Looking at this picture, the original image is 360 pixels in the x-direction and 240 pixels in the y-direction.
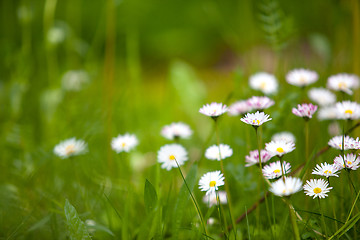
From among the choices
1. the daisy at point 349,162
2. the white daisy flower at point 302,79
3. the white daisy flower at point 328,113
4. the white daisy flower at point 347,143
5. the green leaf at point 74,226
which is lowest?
the green leaf at point 74,226

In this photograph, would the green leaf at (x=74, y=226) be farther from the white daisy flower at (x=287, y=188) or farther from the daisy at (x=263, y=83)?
the daisy at (x=263, y=83)

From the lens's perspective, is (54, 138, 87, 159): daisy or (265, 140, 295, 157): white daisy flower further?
(54, 138, 87, 159): daisy

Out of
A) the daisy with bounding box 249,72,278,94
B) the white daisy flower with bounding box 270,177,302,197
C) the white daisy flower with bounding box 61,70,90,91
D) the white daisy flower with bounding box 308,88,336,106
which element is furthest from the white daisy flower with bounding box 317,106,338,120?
the white daisy flower with bounding box 61,70,90,91

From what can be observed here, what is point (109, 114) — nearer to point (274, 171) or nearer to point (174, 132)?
point (174, 132)

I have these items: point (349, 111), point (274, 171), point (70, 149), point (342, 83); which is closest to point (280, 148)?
point (274, 171)

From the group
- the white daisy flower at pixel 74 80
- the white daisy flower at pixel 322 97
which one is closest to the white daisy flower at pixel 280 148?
the white daisy flower at pixel 322 97

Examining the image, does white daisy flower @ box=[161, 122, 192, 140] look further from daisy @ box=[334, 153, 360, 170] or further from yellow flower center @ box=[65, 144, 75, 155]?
daisy @ box=[334, 153, 360, 170]

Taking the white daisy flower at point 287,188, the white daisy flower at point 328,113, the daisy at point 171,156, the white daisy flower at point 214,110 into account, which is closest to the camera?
the white daisy flower at point 287,188

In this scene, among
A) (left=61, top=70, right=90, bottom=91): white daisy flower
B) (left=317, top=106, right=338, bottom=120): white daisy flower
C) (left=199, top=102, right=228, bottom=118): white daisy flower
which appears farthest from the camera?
(left=61, top=70, right=90, bottom=91): white daisy flower
